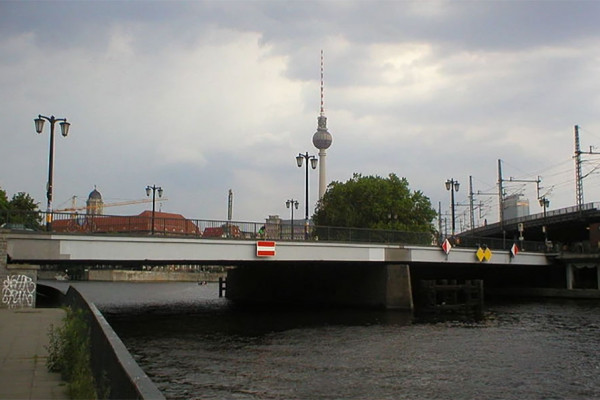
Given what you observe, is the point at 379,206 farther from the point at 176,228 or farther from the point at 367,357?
the point at 367,357

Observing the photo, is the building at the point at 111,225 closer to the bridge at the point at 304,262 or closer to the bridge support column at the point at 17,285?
the bridge at the point at 304,262

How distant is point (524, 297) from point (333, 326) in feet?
133

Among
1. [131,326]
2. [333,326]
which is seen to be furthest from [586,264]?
[131,326]

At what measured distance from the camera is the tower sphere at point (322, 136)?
174250mm

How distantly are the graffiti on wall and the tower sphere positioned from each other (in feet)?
491

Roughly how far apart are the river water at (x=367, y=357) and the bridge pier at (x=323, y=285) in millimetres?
6634

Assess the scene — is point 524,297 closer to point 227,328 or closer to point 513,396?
point 227,328

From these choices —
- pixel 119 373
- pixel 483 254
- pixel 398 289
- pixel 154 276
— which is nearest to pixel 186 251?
pixel 398 289

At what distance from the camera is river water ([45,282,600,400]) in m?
16.9

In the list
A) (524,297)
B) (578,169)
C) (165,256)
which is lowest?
(524,297)

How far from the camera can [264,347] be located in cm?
2588

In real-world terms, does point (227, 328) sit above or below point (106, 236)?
below

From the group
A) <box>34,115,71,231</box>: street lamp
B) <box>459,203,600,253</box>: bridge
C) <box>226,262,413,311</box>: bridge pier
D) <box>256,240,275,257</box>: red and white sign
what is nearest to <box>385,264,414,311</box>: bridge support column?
<box>226,262,413,311</box>: bridge pier

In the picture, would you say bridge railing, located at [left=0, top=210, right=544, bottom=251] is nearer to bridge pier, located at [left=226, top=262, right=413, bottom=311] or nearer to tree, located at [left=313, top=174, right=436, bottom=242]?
bridge pier, located at [left=226, top=262, right=413, bottom=311]
